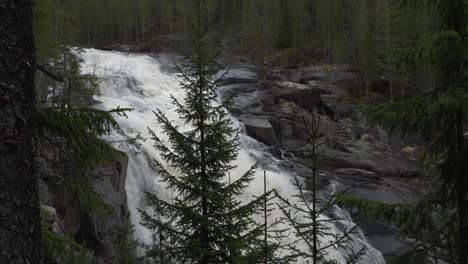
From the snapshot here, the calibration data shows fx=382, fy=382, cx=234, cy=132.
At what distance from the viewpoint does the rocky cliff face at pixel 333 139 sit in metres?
22.1

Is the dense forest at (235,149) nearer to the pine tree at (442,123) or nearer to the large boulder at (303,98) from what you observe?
the pine tree at (442,123)

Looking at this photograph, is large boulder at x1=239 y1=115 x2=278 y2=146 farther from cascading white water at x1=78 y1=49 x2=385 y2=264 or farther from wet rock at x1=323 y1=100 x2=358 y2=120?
wet rock at x1=323 y1=100 x2=358 y2=120

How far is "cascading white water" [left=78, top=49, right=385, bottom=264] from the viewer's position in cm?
1689

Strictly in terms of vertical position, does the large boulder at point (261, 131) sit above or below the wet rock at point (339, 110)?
below

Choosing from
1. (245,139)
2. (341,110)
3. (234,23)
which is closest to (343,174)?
(245,139)

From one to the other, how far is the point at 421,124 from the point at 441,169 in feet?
2.42

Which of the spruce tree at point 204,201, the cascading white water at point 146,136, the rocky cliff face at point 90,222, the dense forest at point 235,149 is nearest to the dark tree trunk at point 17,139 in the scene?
the dense forest at point 235,149

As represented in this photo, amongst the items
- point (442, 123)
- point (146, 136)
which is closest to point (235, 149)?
point (442, 123)

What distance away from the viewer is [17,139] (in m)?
2.33

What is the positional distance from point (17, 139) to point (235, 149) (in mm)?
6600

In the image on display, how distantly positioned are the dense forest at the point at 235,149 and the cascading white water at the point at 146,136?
10cm

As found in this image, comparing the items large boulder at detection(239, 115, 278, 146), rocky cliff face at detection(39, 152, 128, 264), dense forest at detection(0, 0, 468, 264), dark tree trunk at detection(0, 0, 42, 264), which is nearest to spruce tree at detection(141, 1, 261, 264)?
dense forest at detection(0, 0, 468, 264)

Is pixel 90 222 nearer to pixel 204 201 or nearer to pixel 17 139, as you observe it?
pixel 204 201

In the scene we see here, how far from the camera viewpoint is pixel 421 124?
5473 mm
